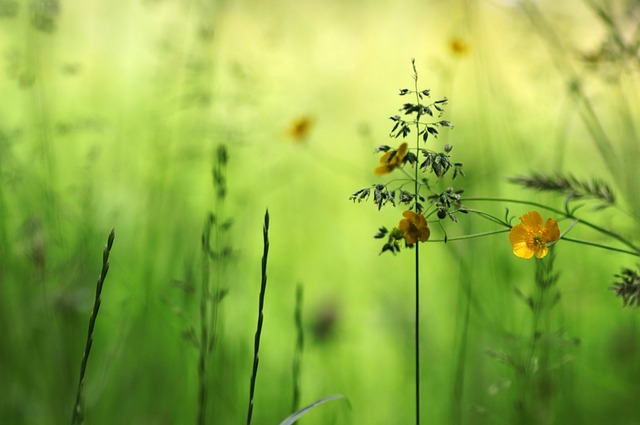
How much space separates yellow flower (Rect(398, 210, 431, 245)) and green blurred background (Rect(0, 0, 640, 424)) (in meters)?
0.25

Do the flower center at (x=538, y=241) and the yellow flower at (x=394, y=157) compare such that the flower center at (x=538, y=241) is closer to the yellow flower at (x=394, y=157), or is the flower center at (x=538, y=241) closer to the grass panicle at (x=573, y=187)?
the grass panicle at (x=573, y=187)

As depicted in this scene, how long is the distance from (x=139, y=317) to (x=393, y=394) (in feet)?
2.51

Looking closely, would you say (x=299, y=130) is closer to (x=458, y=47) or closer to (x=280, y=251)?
(x=458, y=47)

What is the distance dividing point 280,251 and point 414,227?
2160 millimetres

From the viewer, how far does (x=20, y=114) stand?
3.90m

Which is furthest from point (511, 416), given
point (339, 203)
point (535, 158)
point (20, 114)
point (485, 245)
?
point (20, 114)

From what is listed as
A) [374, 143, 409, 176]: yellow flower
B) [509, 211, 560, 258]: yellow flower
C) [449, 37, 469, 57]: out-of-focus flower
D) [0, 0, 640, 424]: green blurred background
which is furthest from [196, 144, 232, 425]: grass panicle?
[449, 37, 469, 57]: out-of-focus flower

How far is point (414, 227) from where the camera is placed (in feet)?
2.77

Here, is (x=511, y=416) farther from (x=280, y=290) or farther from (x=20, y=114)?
(x=20, y=114)

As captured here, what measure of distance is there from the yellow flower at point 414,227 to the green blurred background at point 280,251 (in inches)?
10.0

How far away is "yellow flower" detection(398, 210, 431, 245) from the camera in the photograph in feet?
2.72

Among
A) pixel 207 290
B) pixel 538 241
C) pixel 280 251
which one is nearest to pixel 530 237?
pixel 538 241

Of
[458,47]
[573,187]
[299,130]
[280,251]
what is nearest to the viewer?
[573,187]

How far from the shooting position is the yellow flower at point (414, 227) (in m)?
0.83
